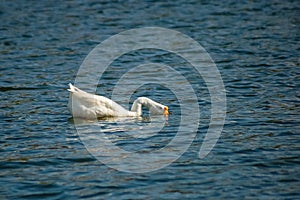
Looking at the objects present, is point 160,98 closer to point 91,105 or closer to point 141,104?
point 141,104

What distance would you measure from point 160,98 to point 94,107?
2.09 meters

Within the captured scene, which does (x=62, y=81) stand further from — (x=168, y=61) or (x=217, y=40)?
(x=217, y=40)

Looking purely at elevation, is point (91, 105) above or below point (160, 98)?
above

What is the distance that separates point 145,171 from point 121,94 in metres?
5.02

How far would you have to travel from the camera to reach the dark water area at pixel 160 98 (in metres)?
10.3

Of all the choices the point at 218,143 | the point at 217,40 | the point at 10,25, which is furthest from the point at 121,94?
→ the point at 10,25

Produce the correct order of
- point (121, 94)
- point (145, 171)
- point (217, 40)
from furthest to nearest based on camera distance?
point (217, 40)
point (121, 94)
point (145, 171)

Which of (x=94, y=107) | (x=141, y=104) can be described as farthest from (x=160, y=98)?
(x=94, y=107)

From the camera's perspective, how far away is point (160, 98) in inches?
600

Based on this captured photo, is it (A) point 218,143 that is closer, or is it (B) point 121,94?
(A) point 218,143

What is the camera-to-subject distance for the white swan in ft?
44.4

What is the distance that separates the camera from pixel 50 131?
1298cm

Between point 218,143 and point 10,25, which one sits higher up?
point 10,25

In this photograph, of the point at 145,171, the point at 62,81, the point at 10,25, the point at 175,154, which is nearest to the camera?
the point at 145,171
